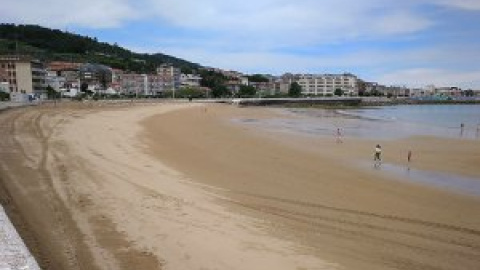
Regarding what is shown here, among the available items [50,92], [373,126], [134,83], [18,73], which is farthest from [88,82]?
[373,126]

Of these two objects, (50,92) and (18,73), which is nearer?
(18,73)

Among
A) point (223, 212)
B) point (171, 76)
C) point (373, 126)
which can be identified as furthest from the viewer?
point (171, 76)

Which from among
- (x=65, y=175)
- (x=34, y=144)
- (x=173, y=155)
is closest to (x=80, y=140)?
(x=34, y=144)

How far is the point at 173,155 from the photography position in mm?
20562

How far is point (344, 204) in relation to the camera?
1275cm

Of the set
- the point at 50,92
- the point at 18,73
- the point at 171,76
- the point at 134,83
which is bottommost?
the point at 50,92

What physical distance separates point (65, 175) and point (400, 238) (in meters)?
9.00

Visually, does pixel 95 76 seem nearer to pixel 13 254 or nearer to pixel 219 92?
pixel 219 92

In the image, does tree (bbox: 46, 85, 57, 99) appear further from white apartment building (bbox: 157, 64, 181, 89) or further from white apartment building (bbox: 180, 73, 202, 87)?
white apartment building (bbox: 180, 73, 202, 87)

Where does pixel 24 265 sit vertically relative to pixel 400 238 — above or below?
above

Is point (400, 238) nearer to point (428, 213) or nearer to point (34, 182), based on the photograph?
point (428, 213)

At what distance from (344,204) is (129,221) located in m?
5.42

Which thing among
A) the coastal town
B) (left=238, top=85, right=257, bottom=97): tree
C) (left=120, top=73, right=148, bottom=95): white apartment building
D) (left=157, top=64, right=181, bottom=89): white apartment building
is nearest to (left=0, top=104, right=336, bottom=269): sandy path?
the coastal town

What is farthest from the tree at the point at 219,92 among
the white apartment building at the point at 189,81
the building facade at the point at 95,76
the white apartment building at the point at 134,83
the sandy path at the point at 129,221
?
the sandy path at the point at 129,221
